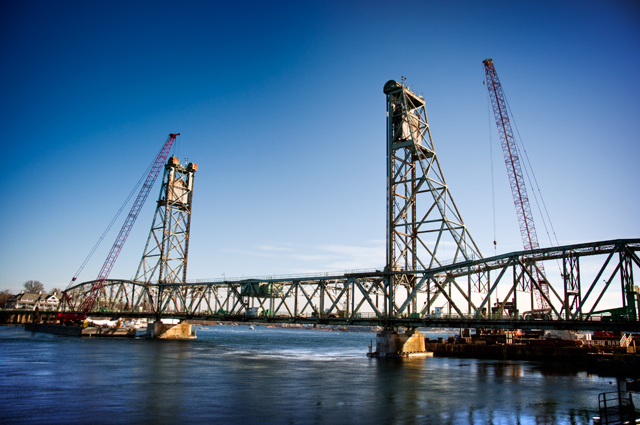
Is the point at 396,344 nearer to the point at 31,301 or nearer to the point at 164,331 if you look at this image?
the point at 164,331

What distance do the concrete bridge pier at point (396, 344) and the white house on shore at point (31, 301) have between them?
172264 mm

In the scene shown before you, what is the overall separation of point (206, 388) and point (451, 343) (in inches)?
2209

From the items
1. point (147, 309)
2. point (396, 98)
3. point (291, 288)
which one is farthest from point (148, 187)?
point (396, 98)

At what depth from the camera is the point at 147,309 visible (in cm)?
10762

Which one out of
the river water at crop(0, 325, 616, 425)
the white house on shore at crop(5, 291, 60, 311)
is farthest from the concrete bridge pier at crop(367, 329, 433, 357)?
the white house on shore at crop(5, 291, 60, 311)

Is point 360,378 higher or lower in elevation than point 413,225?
lower

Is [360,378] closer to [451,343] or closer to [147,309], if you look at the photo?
[451,343]

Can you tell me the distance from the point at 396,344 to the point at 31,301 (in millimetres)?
182004

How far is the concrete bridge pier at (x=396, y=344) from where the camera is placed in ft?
197

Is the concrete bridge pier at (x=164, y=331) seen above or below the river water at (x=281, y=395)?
below

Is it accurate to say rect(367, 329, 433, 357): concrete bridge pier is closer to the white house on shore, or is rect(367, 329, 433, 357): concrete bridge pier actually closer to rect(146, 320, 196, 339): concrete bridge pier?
rect(146, 320, 196, 339): concrete bridge pier

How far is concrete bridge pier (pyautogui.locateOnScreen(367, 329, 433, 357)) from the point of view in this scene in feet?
197

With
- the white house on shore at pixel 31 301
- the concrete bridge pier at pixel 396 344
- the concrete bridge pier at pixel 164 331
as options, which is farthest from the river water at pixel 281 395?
the white house on shore at pixel 31 301

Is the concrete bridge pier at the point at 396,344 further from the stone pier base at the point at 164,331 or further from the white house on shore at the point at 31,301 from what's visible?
the white house on shore at the point at 31,301
